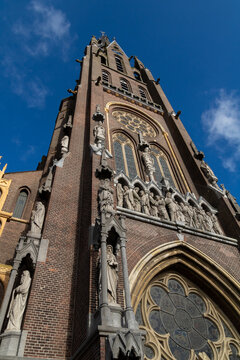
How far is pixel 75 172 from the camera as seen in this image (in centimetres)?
1055

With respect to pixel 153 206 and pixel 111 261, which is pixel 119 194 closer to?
pixel 153 206

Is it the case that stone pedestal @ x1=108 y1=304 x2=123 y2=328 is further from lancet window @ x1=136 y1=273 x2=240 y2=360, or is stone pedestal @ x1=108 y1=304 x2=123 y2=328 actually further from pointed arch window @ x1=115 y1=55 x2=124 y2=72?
pointed arch window @ x1=115 y1=55 x2=124 y2=72

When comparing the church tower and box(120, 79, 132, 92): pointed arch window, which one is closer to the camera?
the church tower

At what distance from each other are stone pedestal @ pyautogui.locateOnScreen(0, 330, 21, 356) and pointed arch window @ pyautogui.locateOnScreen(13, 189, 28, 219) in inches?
191

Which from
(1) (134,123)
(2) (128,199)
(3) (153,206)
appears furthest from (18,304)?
(1) (134,123)

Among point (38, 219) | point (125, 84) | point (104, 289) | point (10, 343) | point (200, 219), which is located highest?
point (125, 84)

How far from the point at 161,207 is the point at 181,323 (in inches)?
159

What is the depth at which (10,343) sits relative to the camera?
5.54 meters

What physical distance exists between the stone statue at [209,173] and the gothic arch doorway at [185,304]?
506 cm

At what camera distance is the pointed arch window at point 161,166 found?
14539 millimetres

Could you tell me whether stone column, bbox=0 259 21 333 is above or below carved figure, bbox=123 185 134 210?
below

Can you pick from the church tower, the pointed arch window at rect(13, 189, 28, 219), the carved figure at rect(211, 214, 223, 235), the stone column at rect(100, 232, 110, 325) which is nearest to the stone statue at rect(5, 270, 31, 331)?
the church tower

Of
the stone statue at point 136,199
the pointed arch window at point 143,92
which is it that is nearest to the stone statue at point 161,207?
the stone statue at point 136,199

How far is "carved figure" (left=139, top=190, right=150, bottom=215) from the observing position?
9.99 m
